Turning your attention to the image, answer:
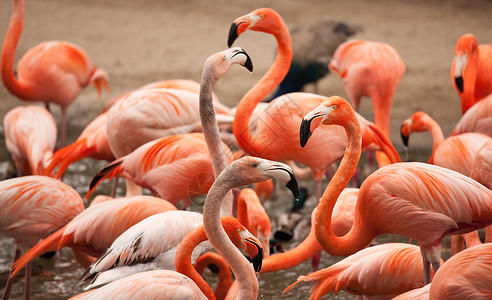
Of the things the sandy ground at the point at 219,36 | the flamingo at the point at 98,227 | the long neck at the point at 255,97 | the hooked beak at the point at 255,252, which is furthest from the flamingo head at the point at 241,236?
the sandy ground at the point at 219,36

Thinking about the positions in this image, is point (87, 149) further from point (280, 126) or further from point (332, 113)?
point (332, 113)

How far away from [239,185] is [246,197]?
1144 millimetres

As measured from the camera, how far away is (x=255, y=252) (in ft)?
9.75

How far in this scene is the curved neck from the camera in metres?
3.40

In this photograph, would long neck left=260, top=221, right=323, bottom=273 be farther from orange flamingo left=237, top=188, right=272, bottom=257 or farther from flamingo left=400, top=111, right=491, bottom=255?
flamingo left=400, top=111, right=491, bottom=255

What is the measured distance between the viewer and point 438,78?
7.80m

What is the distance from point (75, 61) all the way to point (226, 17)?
13.5 feet

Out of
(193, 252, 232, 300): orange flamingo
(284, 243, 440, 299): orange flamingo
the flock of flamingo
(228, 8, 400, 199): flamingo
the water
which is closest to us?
the flock of flamingo

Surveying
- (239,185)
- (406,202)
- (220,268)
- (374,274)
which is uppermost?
(239,185)

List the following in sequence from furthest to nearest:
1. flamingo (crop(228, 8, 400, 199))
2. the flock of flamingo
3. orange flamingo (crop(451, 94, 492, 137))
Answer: orange flamingo (crop(451, 94, 492, 137)) → flamingo (crop(228, 8, 400, 199)) → the flock of flamingo

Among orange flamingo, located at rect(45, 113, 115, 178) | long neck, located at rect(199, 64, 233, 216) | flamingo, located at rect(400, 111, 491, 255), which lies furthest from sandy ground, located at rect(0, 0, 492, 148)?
long neck, located at rect(199, 64, 233, 216)

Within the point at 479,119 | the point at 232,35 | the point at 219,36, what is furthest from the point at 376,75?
the point at 219,36

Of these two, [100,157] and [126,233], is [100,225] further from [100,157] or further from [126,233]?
[100,157]

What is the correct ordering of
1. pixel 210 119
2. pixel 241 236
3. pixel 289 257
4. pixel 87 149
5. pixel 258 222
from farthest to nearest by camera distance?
pixel 87 149 < pixel 258 222 < pixel 289 257 < pixel 210 119 < pixel 241 236
